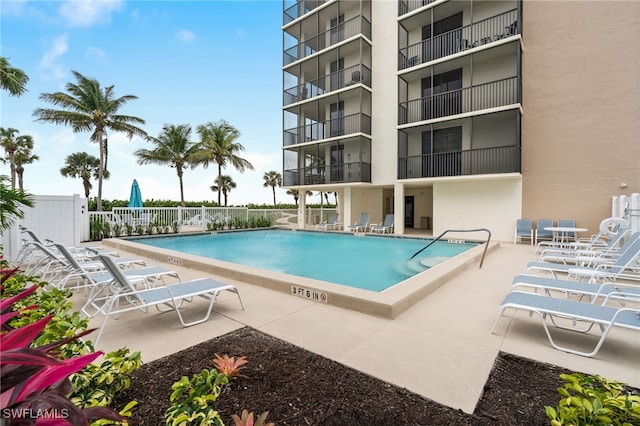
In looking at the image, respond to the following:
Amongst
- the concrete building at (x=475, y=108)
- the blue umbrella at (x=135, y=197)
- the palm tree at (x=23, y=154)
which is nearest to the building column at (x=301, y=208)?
the concrete building at (x=475, y=108)

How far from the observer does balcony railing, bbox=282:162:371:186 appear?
1706cm

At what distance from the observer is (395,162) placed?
16562 mm

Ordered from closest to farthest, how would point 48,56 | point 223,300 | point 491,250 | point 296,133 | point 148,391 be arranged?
point 148,391 < point 223,300 < point 48,56 < point 491,250 < point 296,133

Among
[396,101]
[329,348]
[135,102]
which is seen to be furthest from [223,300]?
[135,102]

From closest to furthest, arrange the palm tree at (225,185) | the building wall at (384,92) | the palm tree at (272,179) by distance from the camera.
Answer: the building wall at (384,92) → the palm tree at (225,185) → the palm tree at (272,179)

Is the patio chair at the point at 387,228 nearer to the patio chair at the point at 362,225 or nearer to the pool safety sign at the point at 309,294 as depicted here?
the patio chair at the point at 362,225

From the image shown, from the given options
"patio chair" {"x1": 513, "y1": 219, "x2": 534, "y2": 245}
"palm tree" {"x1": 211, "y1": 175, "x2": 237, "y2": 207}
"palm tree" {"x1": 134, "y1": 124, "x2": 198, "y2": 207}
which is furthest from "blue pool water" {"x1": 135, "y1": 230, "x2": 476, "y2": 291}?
"palm tree" {"x1": 211, "y1": 175, "x2": 237, "y2": 207}

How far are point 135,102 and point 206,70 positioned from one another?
9452 millimetres

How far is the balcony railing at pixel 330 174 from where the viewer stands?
56.0 ft

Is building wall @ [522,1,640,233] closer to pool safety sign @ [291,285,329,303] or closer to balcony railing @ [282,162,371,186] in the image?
balcony railing @ [282,162,371,186]

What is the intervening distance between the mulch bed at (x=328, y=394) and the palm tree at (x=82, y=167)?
4343 cm

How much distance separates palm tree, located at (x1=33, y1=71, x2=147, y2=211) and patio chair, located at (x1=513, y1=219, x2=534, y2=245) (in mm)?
24995

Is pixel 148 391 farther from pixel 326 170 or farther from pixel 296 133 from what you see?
pixel 296 133

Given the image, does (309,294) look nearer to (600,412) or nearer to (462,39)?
(600,412)
